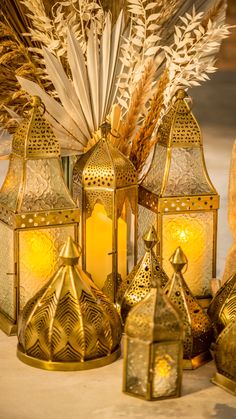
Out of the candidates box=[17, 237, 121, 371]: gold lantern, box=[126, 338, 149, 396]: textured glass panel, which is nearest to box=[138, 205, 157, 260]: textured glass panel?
box=[17, 237, 121, 371]: gold lantern

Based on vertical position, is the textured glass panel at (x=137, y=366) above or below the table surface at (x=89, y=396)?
above

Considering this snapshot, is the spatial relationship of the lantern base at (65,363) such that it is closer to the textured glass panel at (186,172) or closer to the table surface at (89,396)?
the table surface at (89,396)

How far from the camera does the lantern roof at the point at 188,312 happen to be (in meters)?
1.32

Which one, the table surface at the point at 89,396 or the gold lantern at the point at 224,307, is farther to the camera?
the gold lantern at the point at 224,307

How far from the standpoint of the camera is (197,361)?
1350 millimetres

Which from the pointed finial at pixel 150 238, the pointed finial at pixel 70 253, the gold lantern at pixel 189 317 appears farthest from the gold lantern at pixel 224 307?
the pointed finial at pixel 70 253

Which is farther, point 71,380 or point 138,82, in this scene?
point 138,82

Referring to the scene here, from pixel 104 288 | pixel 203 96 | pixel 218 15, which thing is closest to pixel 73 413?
pixel 104 288

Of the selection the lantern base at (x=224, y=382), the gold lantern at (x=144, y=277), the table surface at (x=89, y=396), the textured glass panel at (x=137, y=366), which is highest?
the gold lantern at (x=144, y=277)

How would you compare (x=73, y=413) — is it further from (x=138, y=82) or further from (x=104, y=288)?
(x=138, y=82)

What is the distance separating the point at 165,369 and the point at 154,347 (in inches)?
1.5

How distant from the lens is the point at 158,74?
193 centimetres

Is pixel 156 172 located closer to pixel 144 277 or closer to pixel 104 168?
pixel 104 168

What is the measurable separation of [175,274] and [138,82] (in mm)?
398
